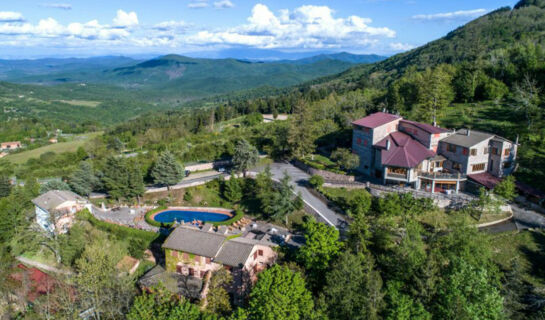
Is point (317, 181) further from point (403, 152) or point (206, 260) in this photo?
point (206, 260)

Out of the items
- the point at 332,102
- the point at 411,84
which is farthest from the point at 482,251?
the point at 332,102

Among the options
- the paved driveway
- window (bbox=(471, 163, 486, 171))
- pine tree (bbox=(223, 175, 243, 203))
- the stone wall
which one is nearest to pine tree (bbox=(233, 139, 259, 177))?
the paved driveway

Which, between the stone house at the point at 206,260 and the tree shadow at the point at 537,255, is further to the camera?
the stone house at the point at 206,260

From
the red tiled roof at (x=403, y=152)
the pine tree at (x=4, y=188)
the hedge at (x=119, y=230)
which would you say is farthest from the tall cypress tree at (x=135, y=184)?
the red tiled roof at (x=403, y=152)

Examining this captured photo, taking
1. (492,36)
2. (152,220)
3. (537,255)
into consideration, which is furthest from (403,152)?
(492,36)

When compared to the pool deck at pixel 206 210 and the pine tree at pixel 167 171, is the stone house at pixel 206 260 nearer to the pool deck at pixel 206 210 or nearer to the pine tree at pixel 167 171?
the pool deck at pixel 206 210
